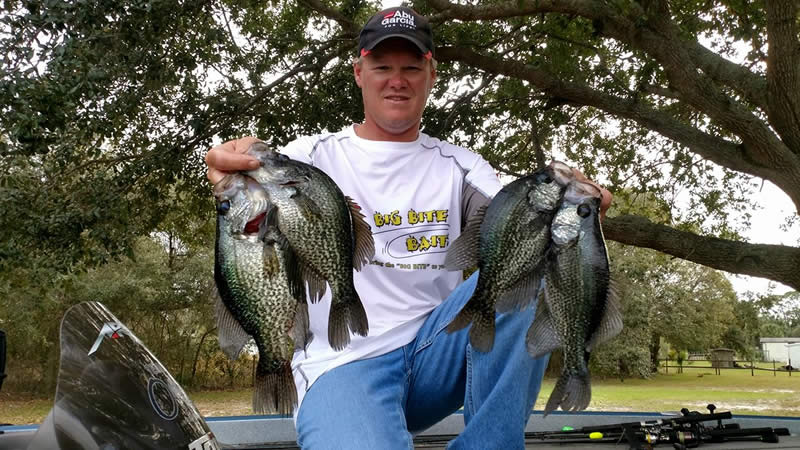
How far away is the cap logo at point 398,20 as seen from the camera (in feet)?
6.82

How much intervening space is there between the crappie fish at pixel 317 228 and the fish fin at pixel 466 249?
0.26m

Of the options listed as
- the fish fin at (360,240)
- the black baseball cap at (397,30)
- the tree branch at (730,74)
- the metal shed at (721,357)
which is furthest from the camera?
the metal shed at (721,357)

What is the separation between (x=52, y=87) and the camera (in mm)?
4078

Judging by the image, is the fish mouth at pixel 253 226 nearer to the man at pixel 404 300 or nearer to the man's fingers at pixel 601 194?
the man at pixel 404 300

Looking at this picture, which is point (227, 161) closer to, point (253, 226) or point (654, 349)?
point (253, 226)

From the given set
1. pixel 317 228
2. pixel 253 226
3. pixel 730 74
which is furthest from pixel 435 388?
pixel 730 74

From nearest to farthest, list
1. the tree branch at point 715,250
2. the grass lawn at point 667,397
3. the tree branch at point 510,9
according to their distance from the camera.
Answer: the tree branch at point 510,9 < the tree branch at point 715,250 < the grass lawn at point 667,397

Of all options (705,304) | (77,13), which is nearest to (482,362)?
(77,13)

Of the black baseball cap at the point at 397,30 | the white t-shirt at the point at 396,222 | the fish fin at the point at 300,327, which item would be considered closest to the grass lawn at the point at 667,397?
the white t-shirt at the point at 396,222

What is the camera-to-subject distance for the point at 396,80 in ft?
7.00

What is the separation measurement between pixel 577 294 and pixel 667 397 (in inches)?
656

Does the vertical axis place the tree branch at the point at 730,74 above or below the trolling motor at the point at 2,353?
above

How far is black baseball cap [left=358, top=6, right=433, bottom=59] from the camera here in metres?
2.06

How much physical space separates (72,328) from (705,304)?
902 inches
